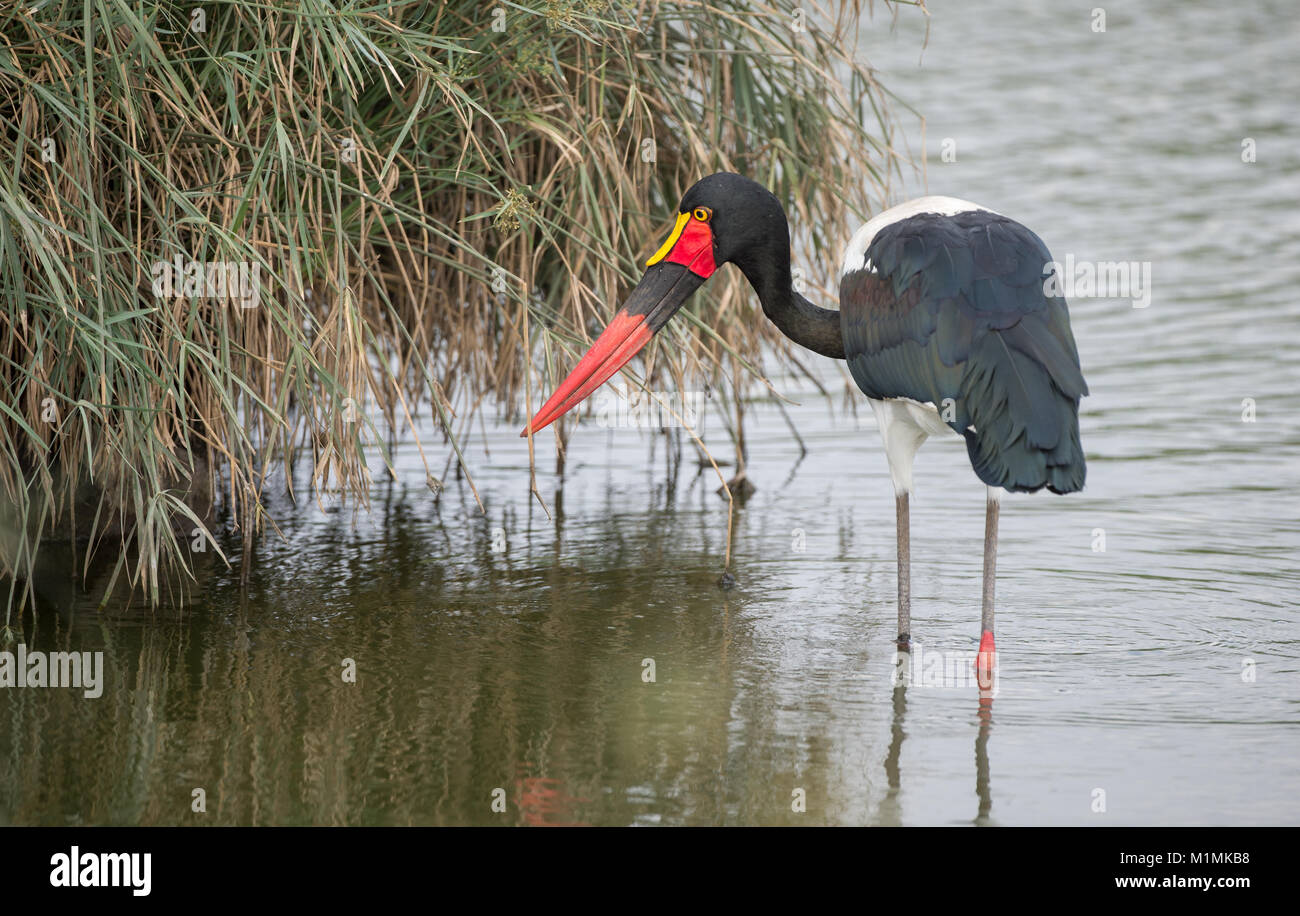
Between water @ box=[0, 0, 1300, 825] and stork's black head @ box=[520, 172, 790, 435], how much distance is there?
859mm

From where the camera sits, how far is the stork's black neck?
18.1 feet

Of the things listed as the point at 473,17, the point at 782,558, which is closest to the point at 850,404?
the point at 782,558

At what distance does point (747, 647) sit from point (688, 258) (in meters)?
1.24

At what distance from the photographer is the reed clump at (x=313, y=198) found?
510 cm

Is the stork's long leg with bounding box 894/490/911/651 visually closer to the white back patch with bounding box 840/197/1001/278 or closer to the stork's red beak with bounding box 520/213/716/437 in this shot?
the white back patch with bounding box 840/197/1001/278

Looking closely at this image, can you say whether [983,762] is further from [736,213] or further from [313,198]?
[313,198]

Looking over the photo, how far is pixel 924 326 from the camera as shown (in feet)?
16.2

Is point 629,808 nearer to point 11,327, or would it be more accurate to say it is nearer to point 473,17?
point 11,327

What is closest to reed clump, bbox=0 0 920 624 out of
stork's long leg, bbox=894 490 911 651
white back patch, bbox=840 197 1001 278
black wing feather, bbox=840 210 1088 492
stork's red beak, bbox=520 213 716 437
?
stork's red beak, bbox=520 213 716 437

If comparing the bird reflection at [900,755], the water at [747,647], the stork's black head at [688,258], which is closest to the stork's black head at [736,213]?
the stork's black head at [688,258]

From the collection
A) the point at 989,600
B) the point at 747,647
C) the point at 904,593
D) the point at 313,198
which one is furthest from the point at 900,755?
the point at 313,198

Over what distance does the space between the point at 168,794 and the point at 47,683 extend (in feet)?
3.36

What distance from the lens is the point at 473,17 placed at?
5.98 meters

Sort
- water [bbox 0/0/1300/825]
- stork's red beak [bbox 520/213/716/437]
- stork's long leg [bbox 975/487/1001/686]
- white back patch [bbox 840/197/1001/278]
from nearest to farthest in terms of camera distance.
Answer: water [bbox 0/0/1300/825] < stork's long leg [bbox 975/487/1001/686] < white back patch [bbox 840/197/1001/278] < stork's red beak [bbox 520/213/716/437]
